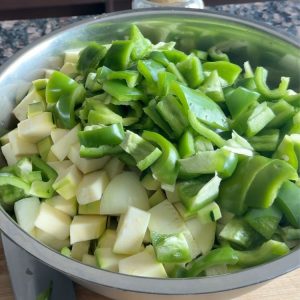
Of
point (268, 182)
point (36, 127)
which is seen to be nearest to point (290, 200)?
point (268, 182)

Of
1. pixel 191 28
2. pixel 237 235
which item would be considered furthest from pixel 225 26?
pixel 237 235

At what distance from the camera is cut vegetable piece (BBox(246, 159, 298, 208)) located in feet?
2.99

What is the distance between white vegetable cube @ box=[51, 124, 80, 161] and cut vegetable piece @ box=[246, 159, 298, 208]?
354mm

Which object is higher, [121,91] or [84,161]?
[121,91]

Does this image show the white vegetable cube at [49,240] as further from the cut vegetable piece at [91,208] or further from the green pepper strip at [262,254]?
the green pepper strip at [262,254]

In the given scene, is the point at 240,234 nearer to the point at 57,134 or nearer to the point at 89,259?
the point at 89,259

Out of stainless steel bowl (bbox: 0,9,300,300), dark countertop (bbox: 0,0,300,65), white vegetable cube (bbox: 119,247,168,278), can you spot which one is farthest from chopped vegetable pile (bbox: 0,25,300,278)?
dark countertop (bbox: 0,0,300,65)

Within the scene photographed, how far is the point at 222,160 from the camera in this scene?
3.03 ft

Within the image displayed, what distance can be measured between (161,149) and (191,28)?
0.47 metres

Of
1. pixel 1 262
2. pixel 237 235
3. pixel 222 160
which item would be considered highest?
pixel 222 160

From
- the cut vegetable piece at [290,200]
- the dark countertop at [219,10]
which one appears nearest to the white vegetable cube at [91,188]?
the cut vegetable piece at [290,200]

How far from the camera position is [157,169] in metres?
0.94

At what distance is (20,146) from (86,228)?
0.84 ft

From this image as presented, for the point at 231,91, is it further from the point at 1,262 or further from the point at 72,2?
the point at 72,2
